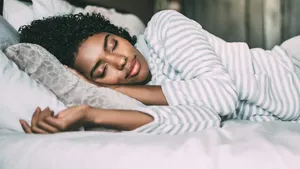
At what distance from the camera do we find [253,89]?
1.15 meters

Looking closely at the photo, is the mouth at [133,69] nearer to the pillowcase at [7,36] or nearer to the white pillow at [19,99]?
the white pillow at [19,99]

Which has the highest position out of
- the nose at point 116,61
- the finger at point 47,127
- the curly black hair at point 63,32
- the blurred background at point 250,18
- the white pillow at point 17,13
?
the white pillow at point 17,13

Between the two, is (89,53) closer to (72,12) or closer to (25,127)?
(25,127)

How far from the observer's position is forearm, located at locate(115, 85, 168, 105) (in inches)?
43.6

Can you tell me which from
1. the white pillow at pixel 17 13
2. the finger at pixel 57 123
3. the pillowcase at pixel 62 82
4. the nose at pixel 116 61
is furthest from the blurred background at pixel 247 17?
the finger at pixel 57 123

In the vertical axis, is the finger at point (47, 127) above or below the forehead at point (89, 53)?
below

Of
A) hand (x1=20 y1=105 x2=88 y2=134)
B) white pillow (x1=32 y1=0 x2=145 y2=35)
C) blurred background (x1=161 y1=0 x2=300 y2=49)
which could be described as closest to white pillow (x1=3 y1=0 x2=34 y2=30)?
white pillow (x1=32 y1=0 x2=145 y2=35)

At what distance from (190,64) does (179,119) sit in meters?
0.26

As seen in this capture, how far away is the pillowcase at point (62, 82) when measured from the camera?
1.03 meters

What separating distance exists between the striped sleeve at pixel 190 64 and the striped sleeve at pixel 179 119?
7 cm

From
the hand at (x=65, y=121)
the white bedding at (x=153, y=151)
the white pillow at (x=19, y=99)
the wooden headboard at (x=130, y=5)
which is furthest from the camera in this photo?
the wooden headboard at (x=130, y=5)

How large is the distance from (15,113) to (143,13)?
1.48 metres

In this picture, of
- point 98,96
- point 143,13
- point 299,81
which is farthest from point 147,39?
point 143,13

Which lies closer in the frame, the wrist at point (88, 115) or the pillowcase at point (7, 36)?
the wrist at point (88, 115)
